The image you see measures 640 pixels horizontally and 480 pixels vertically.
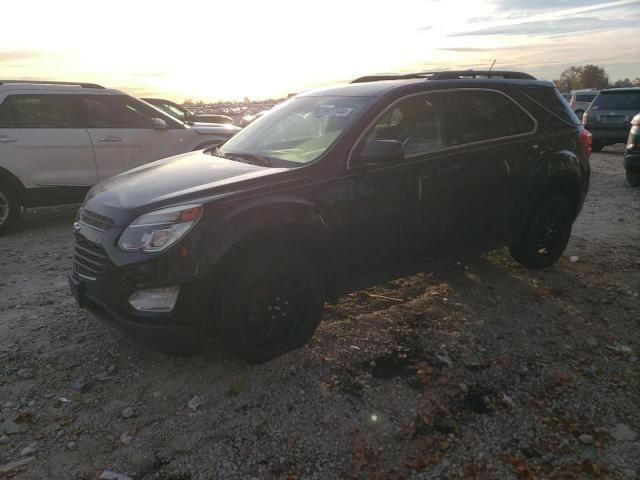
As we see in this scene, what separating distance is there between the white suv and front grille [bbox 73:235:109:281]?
4.10 meters

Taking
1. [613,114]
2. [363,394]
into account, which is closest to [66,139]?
[363,394]

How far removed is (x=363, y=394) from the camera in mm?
3129

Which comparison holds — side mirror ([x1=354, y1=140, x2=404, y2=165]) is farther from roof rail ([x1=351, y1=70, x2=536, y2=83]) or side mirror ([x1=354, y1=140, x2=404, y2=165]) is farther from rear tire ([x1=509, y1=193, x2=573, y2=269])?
rear tire ([x1=509, y1=193, x2=573, y2=269])

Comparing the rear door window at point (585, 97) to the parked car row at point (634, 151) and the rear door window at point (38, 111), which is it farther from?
the rear door window at point (38, 111)

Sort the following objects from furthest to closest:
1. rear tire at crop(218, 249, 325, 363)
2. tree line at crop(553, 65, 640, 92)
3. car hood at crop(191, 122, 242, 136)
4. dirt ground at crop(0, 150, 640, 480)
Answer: tree line at crop(553, 65, 640, 92), car hood at crop(191, 122, 242, 136), rear tire at crop(218, 249, 325, 363), dirt ground at crop(0, 150, 640, 480)

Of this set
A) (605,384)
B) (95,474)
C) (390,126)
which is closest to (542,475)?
(605,384)

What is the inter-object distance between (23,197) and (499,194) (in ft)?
19.6

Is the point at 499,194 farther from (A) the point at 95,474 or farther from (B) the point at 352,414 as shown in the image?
(A) the point at 95,474

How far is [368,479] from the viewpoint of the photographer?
246cm

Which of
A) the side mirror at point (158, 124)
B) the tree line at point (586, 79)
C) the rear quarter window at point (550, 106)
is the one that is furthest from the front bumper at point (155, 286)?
the tree line at point (586, 79)

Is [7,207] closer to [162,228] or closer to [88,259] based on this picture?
[88,259]

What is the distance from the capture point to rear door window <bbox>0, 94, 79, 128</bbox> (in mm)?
6863

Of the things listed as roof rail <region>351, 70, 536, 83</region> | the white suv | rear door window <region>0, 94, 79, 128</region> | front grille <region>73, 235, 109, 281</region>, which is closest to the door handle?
the white suv

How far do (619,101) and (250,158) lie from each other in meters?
13.7
